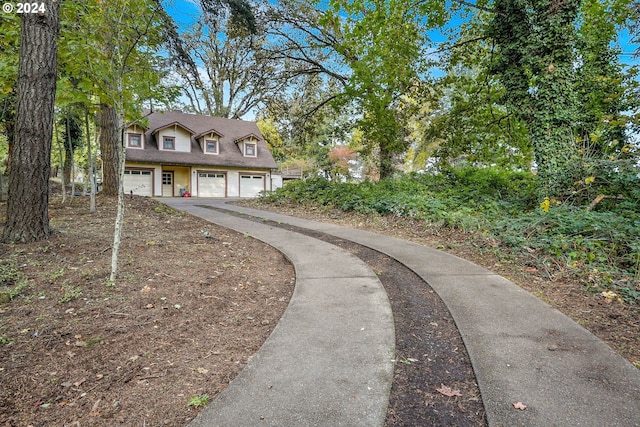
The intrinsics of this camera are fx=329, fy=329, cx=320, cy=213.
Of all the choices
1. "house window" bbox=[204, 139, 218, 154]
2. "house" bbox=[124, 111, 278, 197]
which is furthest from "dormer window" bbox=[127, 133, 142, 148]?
"house window" bbox=[204, 139, 218, 154]

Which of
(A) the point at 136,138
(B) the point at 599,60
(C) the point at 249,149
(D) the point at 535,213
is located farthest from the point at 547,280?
(A) the point at 136,138

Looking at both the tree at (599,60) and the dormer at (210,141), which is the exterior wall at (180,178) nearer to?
the dormer at (210,141)

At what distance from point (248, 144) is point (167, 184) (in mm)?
6125

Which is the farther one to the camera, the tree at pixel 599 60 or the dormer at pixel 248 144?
the dormer at pixel 248 144

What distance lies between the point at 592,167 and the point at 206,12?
7821 mm

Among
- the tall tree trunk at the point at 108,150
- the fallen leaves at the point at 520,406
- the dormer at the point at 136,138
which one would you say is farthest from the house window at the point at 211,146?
the fallen leaves at the point at 520,406

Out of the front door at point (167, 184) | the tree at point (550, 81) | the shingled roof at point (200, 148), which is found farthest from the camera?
the front door at point (167, 184)

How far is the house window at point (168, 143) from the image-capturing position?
21.0 m

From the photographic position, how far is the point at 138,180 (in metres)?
20.0

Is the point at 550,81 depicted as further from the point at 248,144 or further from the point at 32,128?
the point at 248,144

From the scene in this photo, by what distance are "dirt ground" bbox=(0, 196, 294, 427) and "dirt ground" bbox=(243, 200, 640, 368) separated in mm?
2624

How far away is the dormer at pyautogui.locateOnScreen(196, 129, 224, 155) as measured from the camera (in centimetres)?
2206

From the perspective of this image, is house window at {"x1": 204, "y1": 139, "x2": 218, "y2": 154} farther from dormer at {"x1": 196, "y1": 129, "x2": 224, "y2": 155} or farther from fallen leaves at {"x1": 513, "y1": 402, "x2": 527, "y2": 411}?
fallen leaves at {"x1": 513, "y1": 402, "x2": 527, "y2": 411}

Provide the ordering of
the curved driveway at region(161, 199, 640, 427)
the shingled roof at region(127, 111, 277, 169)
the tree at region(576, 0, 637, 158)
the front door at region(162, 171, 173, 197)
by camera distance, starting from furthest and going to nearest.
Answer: the front door at region(162, 171, 173, 197), the shingled roof at region(127, 111, 277, 169), the tree at region(576, 0, 637, 158), the curved driveway at region(161, 199, 640, 427)
